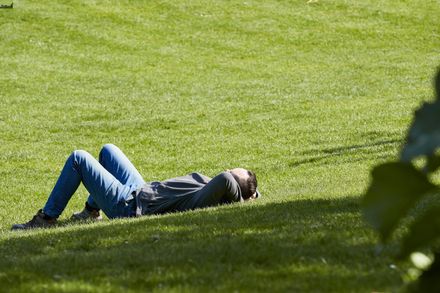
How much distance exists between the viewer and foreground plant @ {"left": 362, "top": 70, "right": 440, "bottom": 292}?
87.4 inches

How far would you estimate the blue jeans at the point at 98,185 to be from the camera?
9.11 metres

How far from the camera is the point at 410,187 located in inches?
93.0

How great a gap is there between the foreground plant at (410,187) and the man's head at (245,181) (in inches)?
255

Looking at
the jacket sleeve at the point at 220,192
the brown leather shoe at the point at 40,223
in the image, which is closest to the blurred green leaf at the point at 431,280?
the jacket sleeve at the point at 220,192

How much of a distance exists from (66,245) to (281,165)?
29.4 ft

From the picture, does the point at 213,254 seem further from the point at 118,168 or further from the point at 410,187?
the point at 118,168

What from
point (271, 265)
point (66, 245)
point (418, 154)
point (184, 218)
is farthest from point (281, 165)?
point (418, 154)

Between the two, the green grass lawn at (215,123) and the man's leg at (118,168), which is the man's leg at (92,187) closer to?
the man's leg at (118,168)

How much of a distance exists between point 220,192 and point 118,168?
1438mm

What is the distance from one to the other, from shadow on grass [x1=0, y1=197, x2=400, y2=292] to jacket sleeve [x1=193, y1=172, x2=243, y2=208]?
0.57m

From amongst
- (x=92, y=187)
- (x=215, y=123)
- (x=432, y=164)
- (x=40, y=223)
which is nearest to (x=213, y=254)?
(x=432, y=164)

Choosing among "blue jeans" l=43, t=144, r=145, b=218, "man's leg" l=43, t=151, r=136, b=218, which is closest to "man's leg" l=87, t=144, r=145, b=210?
"blue jeans" l=43, t=144, r=145, b=218

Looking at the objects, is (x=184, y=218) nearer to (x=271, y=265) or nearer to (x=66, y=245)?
(x=66, y=245)

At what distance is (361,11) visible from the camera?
109 ft
